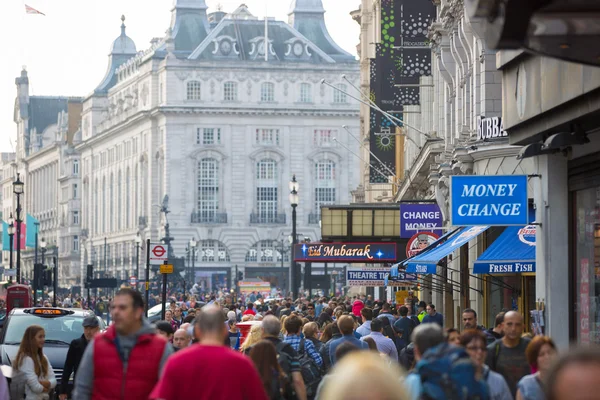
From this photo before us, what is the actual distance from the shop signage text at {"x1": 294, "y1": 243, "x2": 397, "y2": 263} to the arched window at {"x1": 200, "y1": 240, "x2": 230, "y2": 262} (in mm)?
95623

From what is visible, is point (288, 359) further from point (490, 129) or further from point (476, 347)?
point (490, 129)

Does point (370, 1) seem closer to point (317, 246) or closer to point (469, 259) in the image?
point (317, 246)

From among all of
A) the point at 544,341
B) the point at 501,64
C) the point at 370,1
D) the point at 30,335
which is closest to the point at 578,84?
the point at 501,64

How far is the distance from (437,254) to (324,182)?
115920 mm

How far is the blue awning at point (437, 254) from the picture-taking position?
25.8 metres

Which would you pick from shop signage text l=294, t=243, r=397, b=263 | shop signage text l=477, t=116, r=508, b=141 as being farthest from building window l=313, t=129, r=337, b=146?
shop signage text l=477, t=116, r=508, b=141

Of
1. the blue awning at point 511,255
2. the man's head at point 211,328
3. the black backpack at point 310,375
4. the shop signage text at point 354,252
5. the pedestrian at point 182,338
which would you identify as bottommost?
the black backpack at point 310,375

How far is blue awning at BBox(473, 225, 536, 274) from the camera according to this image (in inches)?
887

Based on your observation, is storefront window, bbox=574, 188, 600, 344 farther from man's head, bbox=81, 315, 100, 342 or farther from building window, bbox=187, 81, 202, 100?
building window, bbox=187, 81, 202, 100

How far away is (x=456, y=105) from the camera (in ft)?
111

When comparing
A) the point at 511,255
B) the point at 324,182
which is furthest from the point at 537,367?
the point at 324,182

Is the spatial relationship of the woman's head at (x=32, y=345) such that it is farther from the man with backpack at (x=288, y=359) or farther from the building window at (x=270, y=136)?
the building window at (x=270, y=136)

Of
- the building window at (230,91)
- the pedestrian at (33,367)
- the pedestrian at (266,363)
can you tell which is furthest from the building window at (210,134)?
the pedestrian at (266,363)

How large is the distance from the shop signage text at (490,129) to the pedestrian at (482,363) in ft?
53.2
